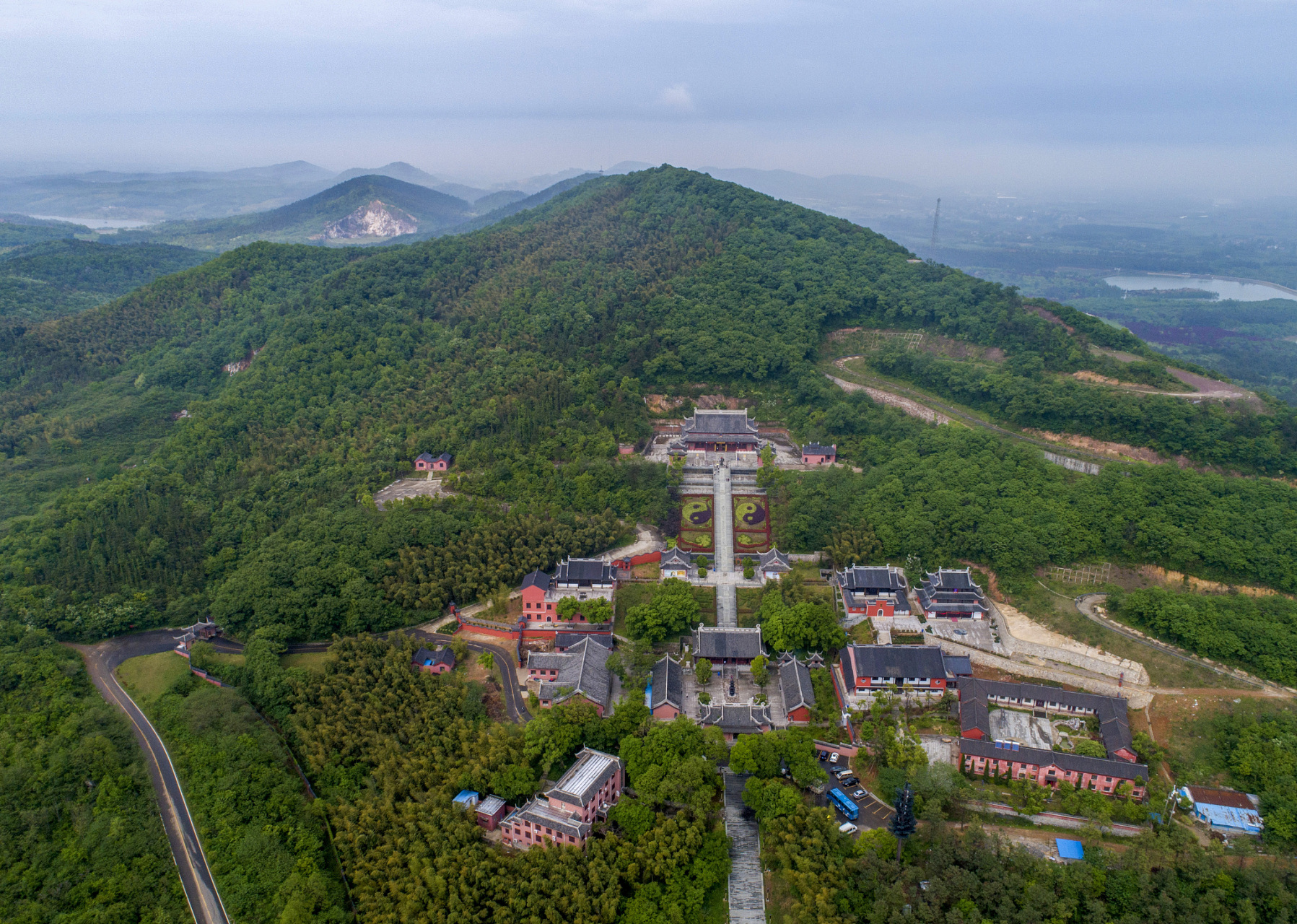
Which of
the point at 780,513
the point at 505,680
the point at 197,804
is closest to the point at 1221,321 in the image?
the point at 780,513

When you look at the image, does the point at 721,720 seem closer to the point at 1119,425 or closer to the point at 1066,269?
the point at 1119,425

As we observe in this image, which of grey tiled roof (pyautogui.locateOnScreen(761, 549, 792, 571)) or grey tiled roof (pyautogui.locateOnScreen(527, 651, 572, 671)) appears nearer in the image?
grey tiled roof (pyautogui.locateOnScreen(527, 651, 572, 671))

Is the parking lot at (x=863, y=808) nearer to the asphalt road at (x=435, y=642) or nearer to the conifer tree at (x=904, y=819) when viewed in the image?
the conifer tree at (x=904, y=819)

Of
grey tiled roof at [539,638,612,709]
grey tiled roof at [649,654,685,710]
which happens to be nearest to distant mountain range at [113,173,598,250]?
grey tiled roof at [539,638,612,709]

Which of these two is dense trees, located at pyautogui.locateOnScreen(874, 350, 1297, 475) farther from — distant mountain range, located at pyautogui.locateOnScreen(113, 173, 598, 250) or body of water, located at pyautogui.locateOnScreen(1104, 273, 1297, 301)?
distant mountain range, located at pyautogui.locateOnScreen(113, 173, 598, 250)

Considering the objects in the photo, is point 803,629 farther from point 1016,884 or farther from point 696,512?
point 1016,884
